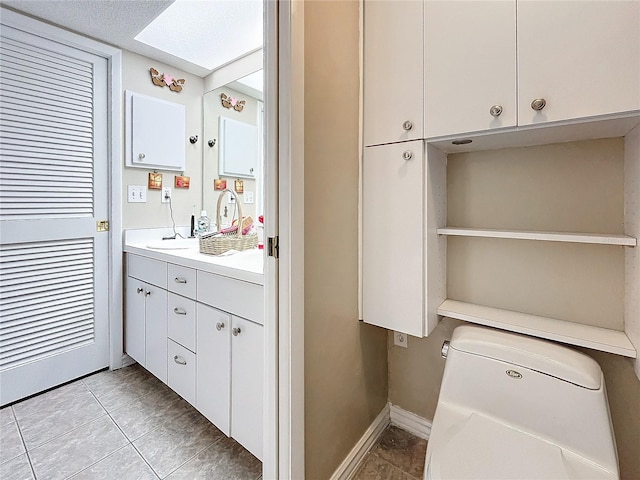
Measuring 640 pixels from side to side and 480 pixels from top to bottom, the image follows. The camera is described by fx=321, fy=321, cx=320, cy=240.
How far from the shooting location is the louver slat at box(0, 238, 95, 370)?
178 cm

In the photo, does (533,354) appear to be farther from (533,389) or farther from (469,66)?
(469,66)

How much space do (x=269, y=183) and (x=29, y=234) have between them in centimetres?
168

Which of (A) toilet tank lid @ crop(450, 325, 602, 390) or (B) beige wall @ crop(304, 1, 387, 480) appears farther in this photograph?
(B) beige wall @ crop(304, 1, 387, 480)

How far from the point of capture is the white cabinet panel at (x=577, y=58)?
831mm

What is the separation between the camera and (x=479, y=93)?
104cm

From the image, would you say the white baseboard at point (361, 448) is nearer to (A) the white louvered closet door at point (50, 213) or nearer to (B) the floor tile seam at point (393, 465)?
(B) the floor tile seam at point (393, 465)

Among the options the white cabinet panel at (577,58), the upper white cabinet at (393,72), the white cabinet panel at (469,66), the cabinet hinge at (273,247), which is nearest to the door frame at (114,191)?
the cabinet hinge at (273,247)

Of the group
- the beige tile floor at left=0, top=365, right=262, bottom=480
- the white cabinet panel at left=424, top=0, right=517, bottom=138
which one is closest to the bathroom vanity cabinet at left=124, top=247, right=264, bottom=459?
the beige tile floor at left=0, top=365, right=262, bottom=480

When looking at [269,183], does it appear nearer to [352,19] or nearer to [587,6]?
[352,19]

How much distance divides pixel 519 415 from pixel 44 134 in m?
2.64

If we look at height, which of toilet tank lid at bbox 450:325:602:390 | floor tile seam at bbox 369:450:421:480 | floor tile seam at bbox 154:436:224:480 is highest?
toilet tank lid at bbox 450:325:602:390

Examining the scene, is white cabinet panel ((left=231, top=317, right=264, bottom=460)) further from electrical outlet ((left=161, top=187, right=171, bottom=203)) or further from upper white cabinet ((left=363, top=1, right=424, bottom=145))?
electrical outlet ((left=161, top=187, right=171, bottom=203))

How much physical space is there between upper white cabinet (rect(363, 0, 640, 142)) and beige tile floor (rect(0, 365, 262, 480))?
1.52 metres

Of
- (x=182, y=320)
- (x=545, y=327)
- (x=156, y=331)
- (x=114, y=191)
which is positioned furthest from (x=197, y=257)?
(x=545, y=327)
